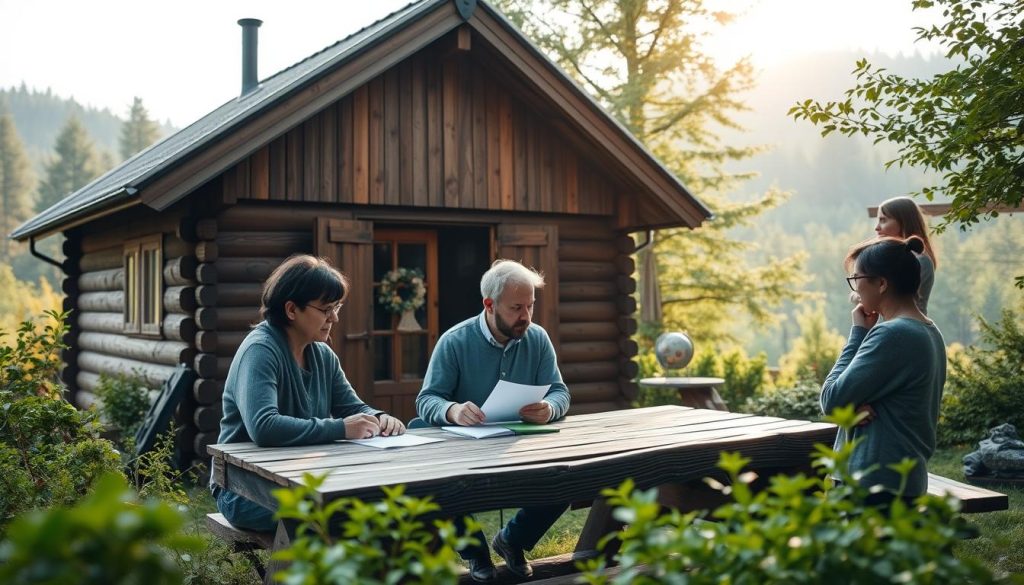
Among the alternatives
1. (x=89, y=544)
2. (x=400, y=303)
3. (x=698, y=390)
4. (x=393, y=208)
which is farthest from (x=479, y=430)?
(x=698, y=390)

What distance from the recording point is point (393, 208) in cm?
889

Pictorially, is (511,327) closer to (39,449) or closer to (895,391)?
(895,391)

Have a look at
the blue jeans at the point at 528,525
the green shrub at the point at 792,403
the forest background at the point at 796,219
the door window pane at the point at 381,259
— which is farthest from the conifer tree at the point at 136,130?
the blue jeans at the point at 528,525

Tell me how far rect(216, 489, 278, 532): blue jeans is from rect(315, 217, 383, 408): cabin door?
4.49 m

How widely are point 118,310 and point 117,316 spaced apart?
0.07 meters

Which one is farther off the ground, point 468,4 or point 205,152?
point 468,4

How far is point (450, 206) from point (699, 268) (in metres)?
13.3

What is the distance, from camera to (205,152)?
7.45 meters

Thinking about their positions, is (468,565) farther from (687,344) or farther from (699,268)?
(699,268)

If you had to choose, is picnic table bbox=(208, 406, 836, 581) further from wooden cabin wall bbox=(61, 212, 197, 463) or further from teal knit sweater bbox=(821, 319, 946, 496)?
wooden cabin wall bbox=(61, 212, 197, 463)

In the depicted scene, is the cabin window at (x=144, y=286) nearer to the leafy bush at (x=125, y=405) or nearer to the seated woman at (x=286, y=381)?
the leafy bush at (x=125, y=405)

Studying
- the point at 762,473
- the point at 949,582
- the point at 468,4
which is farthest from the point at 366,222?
the point at 949,582

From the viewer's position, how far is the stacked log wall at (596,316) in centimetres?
1016

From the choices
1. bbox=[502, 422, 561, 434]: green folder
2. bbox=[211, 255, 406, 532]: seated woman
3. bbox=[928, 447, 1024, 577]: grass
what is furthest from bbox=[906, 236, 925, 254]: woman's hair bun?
bbox=[211, 255, 406, 532]: seated woman
